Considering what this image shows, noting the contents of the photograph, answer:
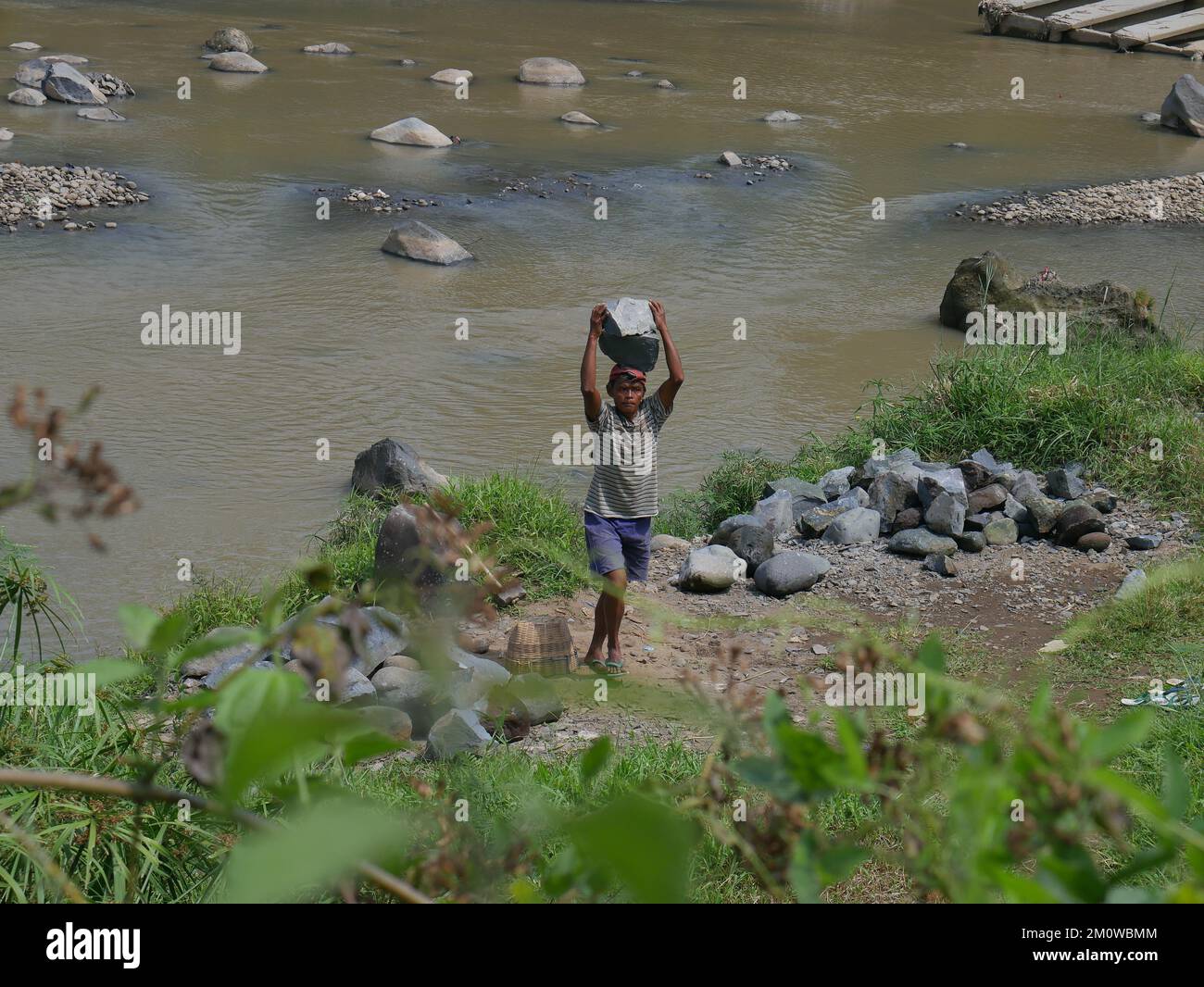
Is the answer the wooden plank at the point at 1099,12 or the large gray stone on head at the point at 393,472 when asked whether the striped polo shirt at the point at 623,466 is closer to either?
the large gray stone on head at the point at 393,472

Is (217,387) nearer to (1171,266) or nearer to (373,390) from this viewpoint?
(373,390)

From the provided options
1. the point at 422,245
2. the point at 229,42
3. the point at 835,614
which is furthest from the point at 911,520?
the point at 229,42

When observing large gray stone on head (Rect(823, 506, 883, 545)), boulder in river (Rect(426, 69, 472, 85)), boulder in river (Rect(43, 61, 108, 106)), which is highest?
boulder in river (Rect(426, 69, 472, 85))

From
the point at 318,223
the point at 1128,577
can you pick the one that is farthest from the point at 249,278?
the point at 1128,577

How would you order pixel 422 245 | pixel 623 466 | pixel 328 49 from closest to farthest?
1. pixel 623 466
2. pixel 422 245
3. pixel 328 49

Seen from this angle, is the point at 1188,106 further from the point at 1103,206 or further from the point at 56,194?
the point at 56,194

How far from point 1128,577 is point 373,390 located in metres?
5.76

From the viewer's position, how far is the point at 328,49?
21.3m

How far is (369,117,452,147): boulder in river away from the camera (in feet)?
54.0

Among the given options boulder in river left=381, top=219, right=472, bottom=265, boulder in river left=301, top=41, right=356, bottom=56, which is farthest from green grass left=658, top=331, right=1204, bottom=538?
boulder in river left=301, top=41, right=356, bottom=56

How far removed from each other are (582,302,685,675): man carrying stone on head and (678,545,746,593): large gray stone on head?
669mm

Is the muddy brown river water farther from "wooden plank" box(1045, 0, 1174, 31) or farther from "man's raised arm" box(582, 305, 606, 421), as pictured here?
"man's raised arm" box(582, 305, 606, 421)

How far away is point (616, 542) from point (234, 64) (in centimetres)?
1600

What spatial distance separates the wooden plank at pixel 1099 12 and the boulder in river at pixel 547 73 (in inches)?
427
